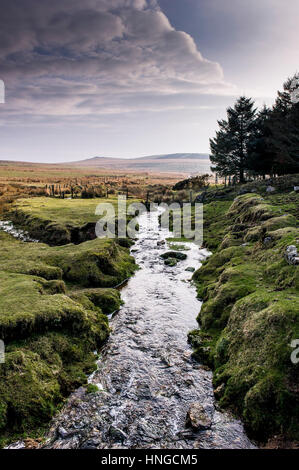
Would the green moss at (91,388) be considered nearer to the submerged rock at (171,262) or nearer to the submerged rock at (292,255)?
the submerged rock at (292,255)

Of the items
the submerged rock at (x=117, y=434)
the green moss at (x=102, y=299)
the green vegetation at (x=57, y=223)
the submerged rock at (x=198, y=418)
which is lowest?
the submerged rock at (x=117, y=434)

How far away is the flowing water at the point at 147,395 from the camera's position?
872cm

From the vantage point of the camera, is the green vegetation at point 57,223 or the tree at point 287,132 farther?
the tree at point 287,132

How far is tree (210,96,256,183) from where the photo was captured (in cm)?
6162

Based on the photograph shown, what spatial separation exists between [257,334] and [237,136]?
61240 mm

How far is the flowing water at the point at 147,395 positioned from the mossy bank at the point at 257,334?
2.48 ft

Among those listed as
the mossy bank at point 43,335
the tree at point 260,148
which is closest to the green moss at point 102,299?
the mossy bank at point 43,335

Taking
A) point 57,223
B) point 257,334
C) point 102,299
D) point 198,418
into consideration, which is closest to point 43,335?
point 102,299

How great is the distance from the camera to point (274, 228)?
2195 cm

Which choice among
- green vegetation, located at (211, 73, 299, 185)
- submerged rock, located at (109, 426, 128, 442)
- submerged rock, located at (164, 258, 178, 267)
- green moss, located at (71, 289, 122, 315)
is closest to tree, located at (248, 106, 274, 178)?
green vegetation, located at (211, 73, 299, 185)

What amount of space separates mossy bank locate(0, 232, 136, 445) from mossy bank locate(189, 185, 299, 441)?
5831 mm

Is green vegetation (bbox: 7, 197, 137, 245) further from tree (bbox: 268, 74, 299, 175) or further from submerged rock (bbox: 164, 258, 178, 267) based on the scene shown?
tree (bbox: 268, 74, 299, 175)

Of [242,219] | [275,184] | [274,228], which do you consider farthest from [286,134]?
[274,228]
